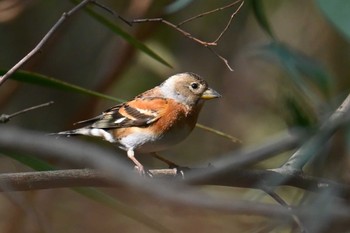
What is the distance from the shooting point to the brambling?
3.14 meters

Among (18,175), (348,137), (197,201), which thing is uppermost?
(197,201)

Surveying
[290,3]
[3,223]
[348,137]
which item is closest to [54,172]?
[348,137]

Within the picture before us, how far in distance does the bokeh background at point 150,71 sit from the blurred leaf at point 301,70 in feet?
4.88

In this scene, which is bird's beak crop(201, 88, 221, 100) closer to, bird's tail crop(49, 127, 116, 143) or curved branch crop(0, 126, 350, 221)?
bird's tail crop(49, 127, 116, 143)

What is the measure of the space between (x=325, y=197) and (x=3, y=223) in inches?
135

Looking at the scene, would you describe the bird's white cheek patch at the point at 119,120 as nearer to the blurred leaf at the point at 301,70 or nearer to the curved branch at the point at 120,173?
the blurred leaf at the point at 301,70

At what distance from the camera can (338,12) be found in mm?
1365

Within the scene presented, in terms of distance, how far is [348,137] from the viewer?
138cm

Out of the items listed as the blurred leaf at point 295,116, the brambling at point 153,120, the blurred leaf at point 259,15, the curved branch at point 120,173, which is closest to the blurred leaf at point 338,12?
the blurred leaf at point 295,116

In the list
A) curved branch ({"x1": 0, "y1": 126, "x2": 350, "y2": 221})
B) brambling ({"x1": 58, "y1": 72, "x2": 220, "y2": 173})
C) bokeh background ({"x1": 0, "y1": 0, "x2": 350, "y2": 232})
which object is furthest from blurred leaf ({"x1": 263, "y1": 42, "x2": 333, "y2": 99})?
bokeh background ({"x1": 0, "y1": 0, "x2": 350, "y2": 232})

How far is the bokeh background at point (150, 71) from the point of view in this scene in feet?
12.9

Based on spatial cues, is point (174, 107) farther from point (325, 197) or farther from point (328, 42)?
point (325, 197)

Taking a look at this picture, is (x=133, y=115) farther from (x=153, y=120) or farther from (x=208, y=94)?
(x=208, y=94)

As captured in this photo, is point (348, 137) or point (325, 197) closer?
point (325, 197)
